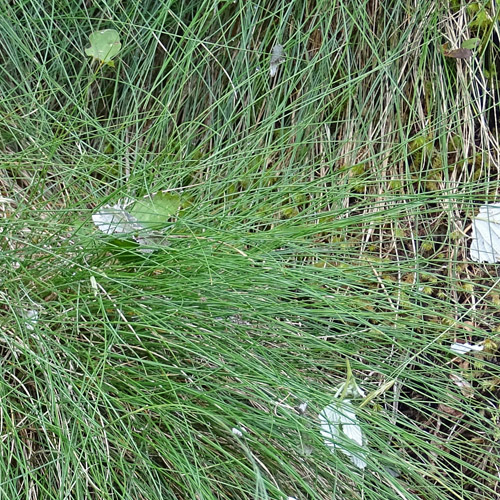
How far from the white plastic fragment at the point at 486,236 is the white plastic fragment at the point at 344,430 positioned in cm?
48

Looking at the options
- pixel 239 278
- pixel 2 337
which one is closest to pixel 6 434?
pixel 2 337

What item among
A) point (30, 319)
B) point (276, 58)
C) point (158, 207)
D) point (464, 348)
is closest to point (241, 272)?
point (158, 207)

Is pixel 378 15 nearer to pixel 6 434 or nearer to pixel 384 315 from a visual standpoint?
pixel 384 315

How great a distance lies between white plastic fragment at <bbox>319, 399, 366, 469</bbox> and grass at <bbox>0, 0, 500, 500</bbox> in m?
0.02

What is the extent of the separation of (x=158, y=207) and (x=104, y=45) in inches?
16.3

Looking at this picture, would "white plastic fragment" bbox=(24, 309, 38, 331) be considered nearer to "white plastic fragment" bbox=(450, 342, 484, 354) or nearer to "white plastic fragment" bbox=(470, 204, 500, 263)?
"white plastic fragment" bbox=(450, 342, 484, 354)

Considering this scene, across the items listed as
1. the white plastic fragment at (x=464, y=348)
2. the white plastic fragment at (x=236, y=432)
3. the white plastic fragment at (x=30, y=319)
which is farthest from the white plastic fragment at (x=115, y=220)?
the white plastic fragment at (x=464, y=348)

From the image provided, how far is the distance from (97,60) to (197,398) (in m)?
0.79

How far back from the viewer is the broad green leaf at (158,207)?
1324mm

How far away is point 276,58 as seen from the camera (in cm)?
158

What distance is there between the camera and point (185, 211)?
1.36 meters

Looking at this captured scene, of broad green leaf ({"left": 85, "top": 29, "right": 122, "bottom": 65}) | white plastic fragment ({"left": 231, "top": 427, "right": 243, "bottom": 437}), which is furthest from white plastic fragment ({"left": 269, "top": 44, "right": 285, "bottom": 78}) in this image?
white plastic fragment ({"left": 231, "top": 427, "right": 243, "bottom": 437})

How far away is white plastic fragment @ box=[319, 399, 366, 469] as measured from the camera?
3.67 feet

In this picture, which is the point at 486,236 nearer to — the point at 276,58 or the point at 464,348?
the point at 464,348
